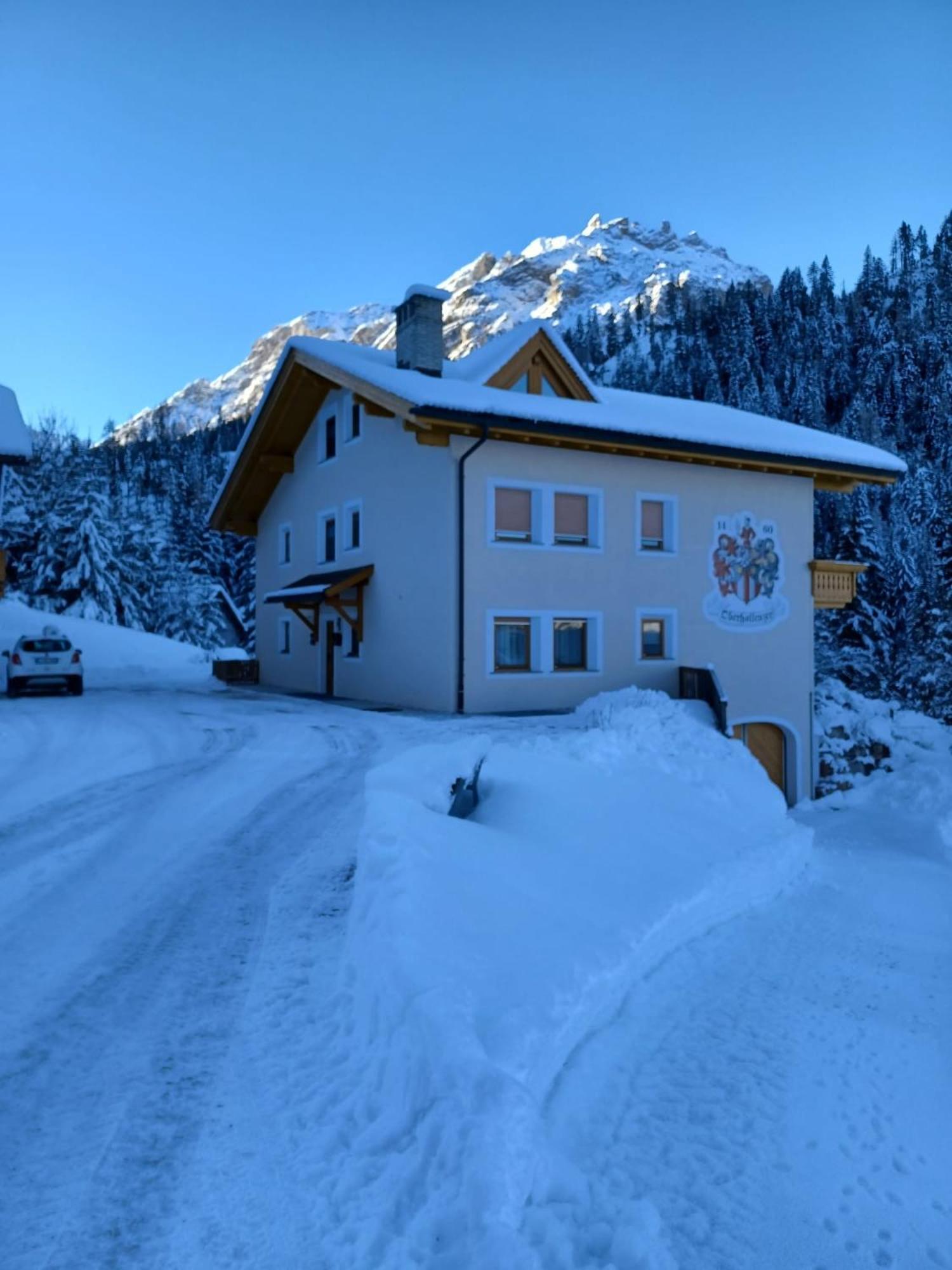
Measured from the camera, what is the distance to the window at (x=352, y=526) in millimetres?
20891

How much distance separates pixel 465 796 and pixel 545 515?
411 inches

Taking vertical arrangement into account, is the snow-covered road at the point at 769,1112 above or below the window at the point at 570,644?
below

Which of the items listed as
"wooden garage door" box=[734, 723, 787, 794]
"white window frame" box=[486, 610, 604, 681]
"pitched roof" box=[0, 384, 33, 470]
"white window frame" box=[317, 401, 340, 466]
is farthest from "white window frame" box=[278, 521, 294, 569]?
"wooden garage door" box=[734, 723, 787, 794]

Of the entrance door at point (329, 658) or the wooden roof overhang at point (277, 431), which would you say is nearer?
the wooden roof overhang at point (277, 431)

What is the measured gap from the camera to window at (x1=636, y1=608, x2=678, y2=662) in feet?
63.9

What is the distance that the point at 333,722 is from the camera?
1514 centimetres

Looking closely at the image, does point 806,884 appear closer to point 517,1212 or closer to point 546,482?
point 517,1212

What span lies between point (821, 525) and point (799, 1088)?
69057 millimetres

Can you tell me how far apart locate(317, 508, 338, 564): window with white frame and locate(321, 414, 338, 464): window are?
1.43 meters

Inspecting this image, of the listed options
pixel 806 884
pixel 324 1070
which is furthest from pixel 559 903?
pixel 806 884

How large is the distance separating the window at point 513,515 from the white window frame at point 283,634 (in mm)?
9409

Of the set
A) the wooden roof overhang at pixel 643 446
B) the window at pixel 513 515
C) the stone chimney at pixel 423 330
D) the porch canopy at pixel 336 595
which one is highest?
the stone chimney at pixel 423 330

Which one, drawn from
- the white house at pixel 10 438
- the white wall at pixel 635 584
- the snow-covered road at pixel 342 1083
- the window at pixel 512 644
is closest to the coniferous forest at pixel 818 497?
the white house at pixel 10 438

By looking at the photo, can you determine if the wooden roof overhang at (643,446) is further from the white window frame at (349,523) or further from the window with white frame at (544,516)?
the white window frame at (349,523)
